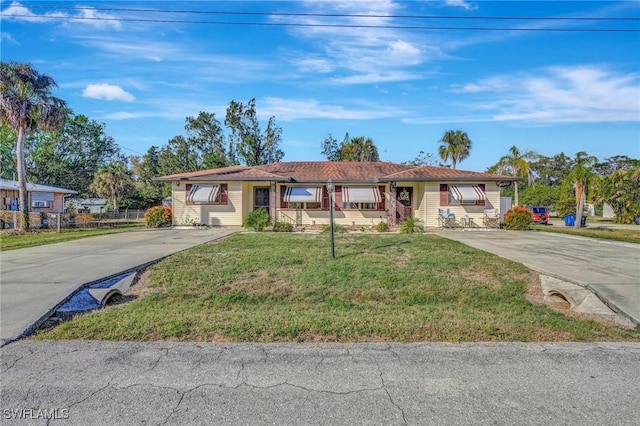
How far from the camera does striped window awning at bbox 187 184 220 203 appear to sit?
18891 mm

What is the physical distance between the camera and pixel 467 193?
1884 cm

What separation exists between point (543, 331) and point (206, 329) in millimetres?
4709

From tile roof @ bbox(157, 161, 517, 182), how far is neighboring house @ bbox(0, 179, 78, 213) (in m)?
13.8

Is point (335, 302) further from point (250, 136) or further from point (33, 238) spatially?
point (250, 136)

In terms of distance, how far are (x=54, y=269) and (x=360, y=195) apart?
1371cm

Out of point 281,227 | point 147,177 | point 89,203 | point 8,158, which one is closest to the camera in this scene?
point 281,227

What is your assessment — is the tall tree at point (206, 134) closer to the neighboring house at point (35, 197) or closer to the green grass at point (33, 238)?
the neighboring house at point (35, 197)

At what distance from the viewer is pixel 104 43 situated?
494 inches

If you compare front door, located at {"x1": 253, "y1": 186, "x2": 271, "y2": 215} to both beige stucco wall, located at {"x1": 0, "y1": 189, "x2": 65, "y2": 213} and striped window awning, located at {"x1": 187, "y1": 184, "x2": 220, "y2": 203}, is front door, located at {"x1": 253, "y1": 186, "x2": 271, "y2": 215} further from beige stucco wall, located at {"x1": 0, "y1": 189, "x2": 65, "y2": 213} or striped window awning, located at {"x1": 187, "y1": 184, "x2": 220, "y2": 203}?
beige stucco wall, located at {"x1": 0, "y1": 189, "x2": 65, "y2": 213}

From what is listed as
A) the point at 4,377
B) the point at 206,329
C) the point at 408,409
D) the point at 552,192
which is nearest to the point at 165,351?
the point at 206,329

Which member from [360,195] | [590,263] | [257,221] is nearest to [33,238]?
[257,221]

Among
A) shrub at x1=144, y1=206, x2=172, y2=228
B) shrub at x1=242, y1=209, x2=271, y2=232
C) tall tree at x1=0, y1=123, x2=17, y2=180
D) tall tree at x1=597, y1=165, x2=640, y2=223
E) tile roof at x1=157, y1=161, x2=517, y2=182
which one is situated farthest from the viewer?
tall tree at x1=0, y1=123, x2=17, y2=180

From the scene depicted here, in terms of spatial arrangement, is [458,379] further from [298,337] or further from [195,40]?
[195,40]

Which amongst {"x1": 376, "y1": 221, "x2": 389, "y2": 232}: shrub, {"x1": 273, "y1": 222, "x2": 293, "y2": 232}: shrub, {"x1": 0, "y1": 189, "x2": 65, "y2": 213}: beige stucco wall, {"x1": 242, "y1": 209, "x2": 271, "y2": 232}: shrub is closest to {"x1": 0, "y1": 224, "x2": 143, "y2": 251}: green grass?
{"x1": 242, "y1": 209, "x2": 271, "y2": 232}: shrub
